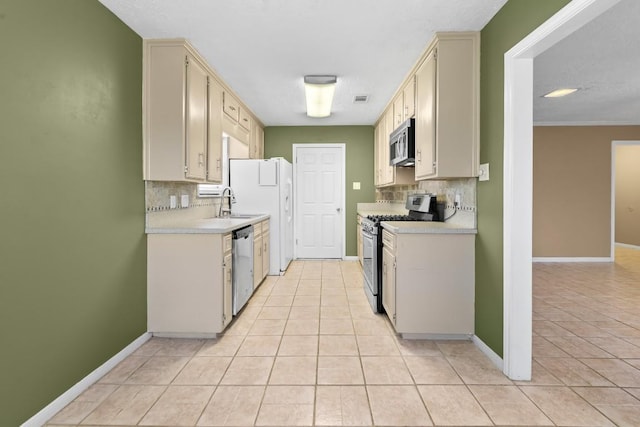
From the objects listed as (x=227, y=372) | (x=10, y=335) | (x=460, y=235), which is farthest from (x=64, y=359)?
(x=460, y=235)

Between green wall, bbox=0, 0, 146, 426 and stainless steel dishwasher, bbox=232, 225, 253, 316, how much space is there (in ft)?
2.48

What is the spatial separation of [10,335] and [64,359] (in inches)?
15.6

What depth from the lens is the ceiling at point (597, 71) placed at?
2615 millimetres

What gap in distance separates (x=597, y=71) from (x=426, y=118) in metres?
2.20

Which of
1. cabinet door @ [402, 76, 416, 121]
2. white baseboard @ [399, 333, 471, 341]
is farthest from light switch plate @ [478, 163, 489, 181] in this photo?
white baseboard @ [399, 333, 471, 341]

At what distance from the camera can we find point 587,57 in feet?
10.4

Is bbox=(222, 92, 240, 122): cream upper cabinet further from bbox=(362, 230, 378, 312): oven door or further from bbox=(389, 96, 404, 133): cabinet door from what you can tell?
bbox=(362, 230, 378, 312): oven door

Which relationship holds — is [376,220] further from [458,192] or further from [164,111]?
[164,111]

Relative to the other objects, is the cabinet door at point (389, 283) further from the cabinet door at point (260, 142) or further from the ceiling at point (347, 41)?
the cabinet door at point (260, 142)

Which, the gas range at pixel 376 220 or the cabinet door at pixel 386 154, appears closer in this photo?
the gas range at pixel 376 220

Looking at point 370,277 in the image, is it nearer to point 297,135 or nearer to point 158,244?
point 158,244

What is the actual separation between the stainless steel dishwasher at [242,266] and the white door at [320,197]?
241 centimetres

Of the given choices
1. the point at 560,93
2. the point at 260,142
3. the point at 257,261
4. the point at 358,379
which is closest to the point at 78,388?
the point at 358,379

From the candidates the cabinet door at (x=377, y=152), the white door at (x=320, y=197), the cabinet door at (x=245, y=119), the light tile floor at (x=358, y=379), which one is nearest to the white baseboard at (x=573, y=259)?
the light tile floor at (x=358, y=379)
